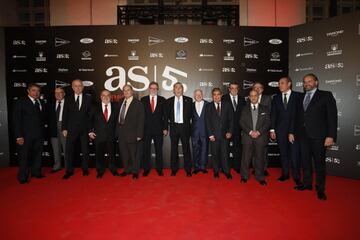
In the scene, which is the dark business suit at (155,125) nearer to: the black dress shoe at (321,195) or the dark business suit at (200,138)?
the dark business suit at (200,138)

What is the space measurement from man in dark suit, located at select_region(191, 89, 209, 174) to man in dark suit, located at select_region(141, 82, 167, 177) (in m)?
0.57

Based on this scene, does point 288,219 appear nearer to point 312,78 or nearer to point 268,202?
point 268,202

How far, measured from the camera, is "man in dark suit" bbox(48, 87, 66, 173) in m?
5.01

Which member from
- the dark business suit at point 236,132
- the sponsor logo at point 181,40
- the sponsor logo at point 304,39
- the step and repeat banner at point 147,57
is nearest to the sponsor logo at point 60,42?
the step and repeat banner at point 147,57

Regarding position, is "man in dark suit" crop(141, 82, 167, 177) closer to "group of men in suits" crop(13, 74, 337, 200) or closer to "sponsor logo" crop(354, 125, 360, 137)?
"group of men in suits" crop(13, 74, 337, 200)

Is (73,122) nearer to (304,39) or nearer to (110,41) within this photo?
(110,41)

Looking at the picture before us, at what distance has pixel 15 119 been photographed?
4363 millimetres

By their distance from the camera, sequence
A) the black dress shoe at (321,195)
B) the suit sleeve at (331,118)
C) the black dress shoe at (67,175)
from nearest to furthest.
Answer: the suit sleeve at (331,118) → the black dress shoe at (321,195) → the black dress shoe at (67,175)

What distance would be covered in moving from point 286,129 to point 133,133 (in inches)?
102

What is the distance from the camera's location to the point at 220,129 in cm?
457

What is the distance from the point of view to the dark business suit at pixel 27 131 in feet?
14.3

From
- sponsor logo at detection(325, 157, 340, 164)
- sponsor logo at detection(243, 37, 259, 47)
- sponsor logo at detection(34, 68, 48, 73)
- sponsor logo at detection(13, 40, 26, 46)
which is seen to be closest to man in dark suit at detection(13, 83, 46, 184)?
sponsor logo at detection(34, 68, 48, 73)

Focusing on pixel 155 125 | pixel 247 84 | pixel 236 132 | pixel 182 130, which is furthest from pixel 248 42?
pixel 155 125

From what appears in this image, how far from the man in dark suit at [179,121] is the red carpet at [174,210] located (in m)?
0.52
